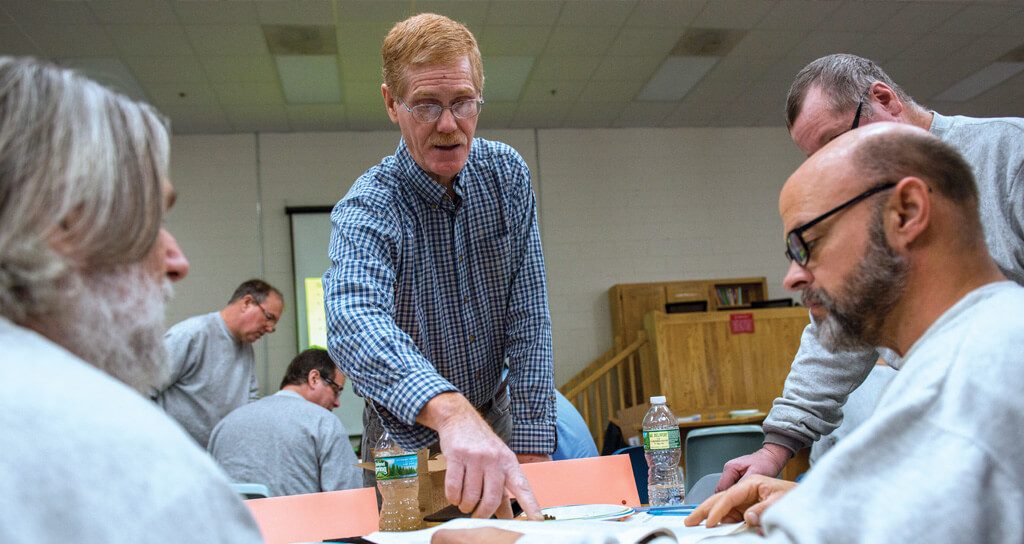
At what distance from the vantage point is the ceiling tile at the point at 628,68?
700 centimetres

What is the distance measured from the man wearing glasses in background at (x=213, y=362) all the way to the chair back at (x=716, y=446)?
2717mm

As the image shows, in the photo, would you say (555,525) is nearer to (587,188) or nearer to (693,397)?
(693,397)

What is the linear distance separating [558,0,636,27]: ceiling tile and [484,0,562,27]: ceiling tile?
8cm

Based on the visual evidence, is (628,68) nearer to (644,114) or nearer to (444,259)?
(644,114)

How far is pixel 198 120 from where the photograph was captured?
26.0ft

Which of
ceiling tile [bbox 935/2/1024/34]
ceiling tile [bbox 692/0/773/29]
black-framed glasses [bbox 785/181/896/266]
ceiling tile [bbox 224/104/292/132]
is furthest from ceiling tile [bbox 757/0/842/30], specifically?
black-framed glasses [bbox 785/181/896/266]

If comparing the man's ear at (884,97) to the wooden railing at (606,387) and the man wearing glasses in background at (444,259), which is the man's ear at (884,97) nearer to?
the man wearing glasses in background at (444,259)

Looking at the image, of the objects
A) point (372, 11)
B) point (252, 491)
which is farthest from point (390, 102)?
point (372, 11)

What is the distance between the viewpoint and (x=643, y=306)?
8.46 meters

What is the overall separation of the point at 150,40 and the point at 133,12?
407mm

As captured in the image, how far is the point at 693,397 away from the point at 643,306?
1.36 meters

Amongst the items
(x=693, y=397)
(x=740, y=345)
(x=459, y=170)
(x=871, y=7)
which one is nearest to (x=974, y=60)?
(x=871, y=7)


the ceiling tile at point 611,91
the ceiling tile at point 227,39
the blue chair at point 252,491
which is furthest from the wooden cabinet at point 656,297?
the blue chair at point 252,491

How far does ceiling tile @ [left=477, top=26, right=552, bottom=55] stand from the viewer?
6289mm
